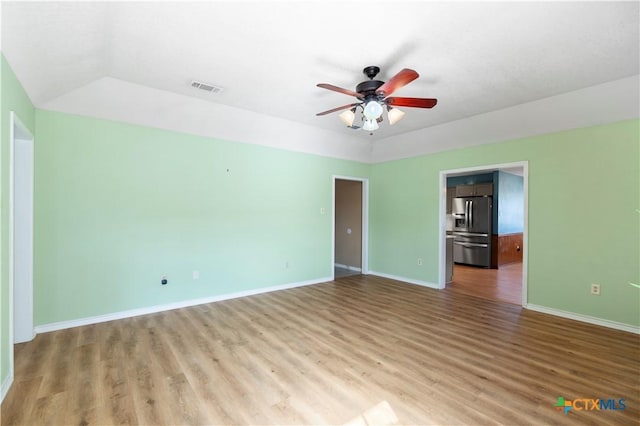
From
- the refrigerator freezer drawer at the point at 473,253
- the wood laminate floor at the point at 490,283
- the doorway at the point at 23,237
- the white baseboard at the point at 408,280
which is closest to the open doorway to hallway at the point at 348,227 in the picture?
the white baseboard at the point at 408,280

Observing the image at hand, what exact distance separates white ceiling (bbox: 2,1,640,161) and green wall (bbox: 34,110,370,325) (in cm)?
38

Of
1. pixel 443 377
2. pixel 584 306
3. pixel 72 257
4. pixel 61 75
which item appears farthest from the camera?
pixel 584 306

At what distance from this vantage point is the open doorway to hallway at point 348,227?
6555 millimetres

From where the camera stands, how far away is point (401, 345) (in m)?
2.94

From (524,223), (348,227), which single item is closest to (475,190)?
(524,223)

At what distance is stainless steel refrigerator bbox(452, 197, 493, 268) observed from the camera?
7.25 m

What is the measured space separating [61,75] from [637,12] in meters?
5.01

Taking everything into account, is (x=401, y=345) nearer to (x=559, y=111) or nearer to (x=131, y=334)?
(x=131, y=334)

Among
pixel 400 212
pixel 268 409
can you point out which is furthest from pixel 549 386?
pixel 400 212

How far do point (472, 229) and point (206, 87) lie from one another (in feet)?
23.3

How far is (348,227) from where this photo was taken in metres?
6.87

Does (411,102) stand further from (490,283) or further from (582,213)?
(490,283)

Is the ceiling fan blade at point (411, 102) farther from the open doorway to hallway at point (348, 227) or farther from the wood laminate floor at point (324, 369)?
the open doorway to hallway at point (348, 227)

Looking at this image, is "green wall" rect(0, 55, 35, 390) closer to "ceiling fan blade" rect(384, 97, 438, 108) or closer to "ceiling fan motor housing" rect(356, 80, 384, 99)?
"ceiling fan motor housing" rect(356, 80, 384, 99)
